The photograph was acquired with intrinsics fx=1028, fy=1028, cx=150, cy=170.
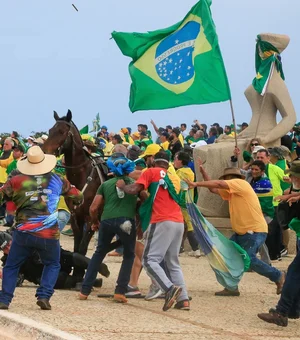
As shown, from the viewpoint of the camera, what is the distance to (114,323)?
10.1 metres

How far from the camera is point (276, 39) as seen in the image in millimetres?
18109

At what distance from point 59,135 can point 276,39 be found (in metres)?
5.57

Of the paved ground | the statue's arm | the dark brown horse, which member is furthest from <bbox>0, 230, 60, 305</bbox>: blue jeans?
the statue's arm

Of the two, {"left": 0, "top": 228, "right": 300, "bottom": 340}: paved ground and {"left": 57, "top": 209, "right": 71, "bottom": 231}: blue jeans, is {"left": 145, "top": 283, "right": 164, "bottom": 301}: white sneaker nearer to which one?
{"left": 0, "top": 228, "right": 300, "bottom": 340}: paved ground

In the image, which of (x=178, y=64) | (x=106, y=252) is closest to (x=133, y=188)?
(x=106, y=252)

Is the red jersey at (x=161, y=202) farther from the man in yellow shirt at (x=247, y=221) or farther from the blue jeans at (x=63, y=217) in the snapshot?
the blue jeans at (x=63, y=217)

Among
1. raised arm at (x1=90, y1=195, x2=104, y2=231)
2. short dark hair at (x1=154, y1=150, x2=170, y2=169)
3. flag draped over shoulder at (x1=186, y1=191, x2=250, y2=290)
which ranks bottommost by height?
flag draped over shoulder at (x1=186, y1=191, x2=250, y2=290)

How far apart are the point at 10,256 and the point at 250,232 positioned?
3316 millimetres

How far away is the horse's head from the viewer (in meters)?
14.1

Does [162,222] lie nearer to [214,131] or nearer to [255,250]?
[255,250]

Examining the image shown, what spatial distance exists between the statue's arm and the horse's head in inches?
202

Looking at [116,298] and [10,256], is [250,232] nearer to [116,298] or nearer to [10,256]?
[116,298]

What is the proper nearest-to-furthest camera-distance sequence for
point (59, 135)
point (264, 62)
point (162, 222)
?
1. point (162, 222)
2. point (59, 135)
3. point (264, 62)

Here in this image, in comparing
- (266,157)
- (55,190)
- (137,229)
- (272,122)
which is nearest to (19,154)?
(272,122)
